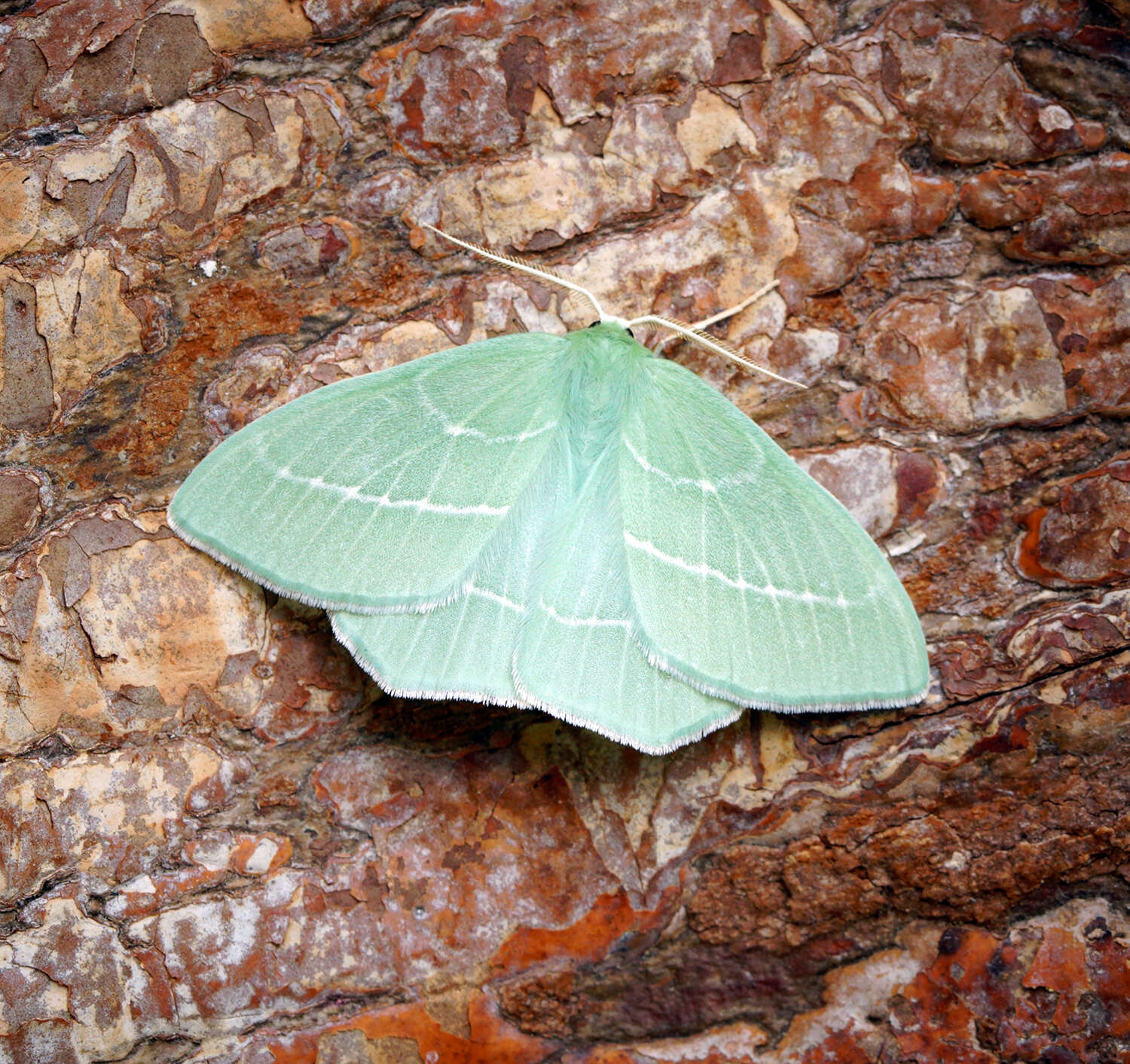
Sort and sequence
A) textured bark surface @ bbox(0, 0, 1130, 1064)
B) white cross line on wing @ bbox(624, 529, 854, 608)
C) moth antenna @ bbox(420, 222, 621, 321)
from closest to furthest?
textured bark surface @ bbox(0, 0, 1130, 1064) < white cross line on wing @ bbox(624, 529, 854, 608) < moth antenna @ bbox(420, 222, 621, 321)

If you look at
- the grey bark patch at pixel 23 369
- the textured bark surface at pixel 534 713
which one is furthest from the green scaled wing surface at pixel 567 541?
the grey bark patch at pixel 23 369

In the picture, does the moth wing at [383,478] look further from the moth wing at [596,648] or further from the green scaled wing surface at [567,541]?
the moth wing at [596,648]

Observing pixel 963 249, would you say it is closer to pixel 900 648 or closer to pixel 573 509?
pixel 900 648

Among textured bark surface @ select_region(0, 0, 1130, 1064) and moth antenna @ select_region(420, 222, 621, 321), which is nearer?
textured bark surface @ select_region(0, 0, 1130, 1064)

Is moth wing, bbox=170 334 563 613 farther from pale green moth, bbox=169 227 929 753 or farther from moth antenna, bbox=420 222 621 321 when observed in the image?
moth antenna, bbox=420 222 621 321

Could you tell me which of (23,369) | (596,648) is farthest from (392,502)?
(23,369)

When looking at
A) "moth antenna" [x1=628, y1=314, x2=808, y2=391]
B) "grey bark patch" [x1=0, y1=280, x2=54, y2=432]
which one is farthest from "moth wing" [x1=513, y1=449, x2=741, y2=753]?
"grey bark patch" [x1=0, y1=280, x2=54, y2=432]

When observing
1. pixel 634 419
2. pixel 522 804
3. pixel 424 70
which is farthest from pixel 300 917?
pixel 424 70
